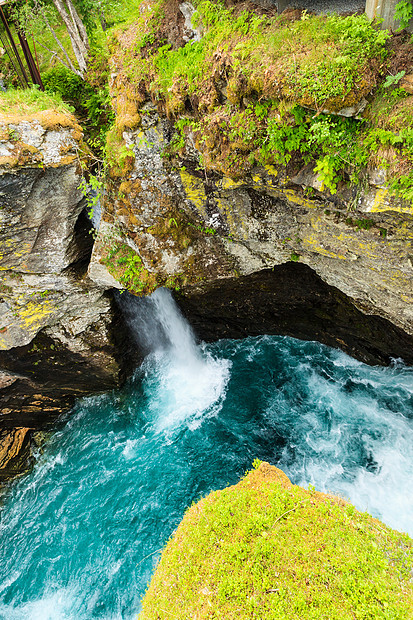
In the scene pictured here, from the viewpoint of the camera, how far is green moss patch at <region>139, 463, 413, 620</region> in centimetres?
425

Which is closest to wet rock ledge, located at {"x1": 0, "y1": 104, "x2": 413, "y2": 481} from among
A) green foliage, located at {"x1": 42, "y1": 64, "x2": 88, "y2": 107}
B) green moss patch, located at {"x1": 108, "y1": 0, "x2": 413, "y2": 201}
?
green moss patch, located at {"x1": 108, "y1": 0, "x2": 413, "y2": 201}

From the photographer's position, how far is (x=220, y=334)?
14.1 meters

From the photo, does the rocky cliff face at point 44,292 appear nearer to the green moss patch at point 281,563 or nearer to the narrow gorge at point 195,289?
the narrow gorge at point 195,289

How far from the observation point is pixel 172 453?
35.9 ft

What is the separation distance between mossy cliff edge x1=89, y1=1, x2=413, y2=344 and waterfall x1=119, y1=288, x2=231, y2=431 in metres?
2.53

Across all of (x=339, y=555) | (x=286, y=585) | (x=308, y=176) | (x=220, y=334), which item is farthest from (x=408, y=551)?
(x=220, y=334)

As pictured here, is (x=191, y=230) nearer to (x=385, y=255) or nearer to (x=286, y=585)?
(x=385, y=255)

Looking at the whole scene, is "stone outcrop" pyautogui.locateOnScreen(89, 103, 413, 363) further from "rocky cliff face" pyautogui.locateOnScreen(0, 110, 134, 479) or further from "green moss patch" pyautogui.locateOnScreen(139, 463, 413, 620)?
"green moss patch" pyautogui.locateOnScreen(139, 463, 413, 620)

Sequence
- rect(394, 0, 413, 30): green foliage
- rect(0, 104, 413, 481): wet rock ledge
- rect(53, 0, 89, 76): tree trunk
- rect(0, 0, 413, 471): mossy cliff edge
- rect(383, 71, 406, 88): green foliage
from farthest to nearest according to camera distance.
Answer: rect(53, 0, 89, 76): tree trunk, rect(0, 104, 413, 481): wet rock ledge, rect(0, 0, 413, 471): mossy cliff edge, rect(383, 71, 406, 88): green foliage, rect(394, 0, 413, 30): green foliage

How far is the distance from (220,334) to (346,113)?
32.4 feet

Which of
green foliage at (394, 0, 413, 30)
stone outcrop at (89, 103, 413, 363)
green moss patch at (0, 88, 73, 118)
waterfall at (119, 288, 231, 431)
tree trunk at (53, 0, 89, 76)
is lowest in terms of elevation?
waterfall at (119, 288, 231, 431)

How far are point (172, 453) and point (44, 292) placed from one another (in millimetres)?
7152

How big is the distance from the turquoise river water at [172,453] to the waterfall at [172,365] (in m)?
0.05

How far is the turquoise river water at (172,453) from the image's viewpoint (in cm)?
883
